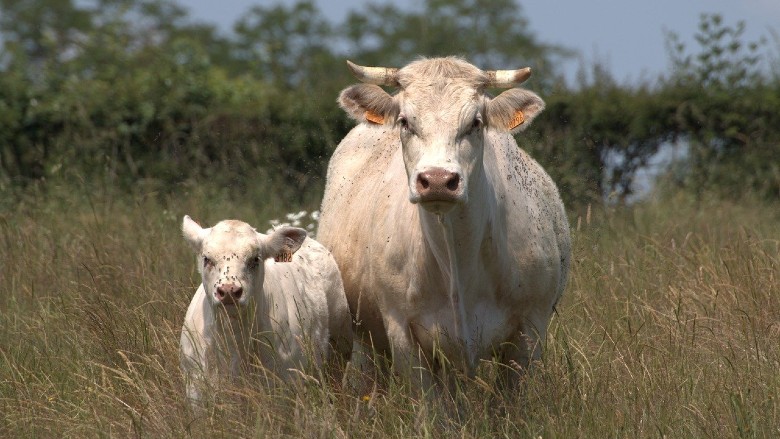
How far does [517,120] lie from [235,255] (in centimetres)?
150

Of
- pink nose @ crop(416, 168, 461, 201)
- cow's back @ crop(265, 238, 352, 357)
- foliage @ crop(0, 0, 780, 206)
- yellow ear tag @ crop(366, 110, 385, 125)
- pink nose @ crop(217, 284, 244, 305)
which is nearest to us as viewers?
pink nose @ crop(416, 168, 461, 201)

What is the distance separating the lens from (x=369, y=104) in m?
6.33

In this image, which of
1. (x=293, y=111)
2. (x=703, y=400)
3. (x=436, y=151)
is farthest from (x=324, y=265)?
(x=293, y=111)

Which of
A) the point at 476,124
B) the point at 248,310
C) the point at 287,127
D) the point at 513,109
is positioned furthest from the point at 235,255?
the point at 287,127

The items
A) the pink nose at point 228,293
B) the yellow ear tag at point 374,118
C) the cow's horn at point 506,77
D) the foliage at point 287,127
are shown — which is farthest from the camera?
the foliage at point 287,127

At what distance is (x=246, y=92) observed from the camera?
16375 mm

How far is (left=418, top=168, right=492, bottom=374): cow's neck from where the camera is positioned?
6102 millimetres

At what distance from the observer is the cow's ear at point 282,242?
20.6ft

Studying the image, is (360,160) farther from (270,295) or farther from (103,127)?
(103,127)

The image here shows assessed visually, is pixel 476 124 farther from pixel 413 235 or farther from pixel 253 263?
pixel 253 263

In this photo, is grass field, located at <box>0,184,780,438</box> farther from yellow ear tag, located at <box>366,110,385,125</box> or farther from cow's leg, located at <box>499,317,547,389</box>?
yellow ear tag, located at <box>366,110,385,125</box>

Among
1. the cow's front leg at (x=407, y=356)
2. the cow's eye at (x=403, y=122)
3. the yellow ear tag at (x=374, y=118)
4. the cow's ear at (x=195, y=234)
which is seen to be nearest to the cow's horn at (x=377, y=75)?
the yellow ear tag at (x=374, y=118)

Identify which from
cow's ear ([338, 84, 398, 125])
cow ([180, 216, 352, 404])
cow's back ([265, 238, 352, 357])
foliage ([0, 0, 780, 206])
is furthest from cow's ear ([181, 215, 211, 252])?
foliage ([0, 0, 780, 206])

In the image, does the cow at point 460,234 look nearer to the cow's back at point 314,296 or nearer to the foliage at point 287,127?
the cow's back at point 314,296
